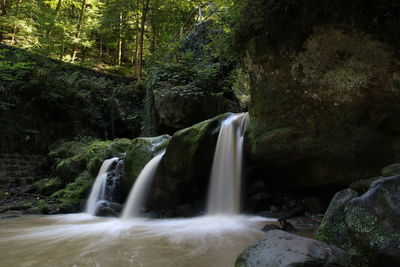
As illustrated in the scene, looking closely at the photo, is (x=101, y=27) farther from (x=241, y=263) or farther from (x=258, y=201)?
(x=241, y=263)

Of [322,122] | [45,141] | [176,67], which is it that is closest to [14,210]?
[45,141]

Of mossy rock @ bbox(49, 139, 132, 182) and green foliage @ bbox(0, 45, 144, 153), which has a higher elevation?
green foliage @ bbox(0, 45, 144, 153)

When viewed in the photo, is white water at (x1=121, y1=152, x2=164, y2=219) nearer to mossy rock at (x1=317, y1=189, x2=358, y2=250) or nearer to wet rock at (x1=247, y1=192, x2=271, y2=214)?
wet rock at (x1=247, y1=192, x2=271, y2=214)

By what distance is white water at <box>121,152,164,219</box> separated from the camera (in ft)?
20.6

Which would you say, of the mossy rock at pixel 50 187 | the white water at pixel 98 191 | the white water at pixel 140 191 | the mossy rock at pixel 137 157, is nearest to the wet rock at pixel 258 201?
the white water at pixel 140 191

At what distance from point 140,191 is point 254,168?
2.69 m

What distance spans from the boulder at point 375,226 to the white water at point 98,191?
6.06 m

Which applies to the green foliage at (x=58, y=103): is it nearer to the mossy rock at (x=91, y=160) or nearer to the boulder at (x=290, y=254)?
the mossy rock at (x=91, y=160)

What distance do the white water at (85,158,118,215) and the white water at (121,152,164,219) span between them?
1.03 meters

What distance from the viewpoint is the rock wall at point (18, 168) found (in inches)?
381

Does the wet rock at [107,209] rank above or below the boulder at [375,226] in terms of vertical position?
below

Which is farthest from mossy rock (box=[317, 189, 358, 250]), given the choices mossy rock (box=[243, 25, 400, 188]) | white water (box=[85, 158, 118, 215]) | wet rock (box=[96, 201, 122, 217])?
white water (box=[85, 158, 118, 215])

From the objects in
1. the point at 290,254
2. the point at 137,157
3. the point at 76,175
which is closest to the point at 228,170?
the point at 137,157

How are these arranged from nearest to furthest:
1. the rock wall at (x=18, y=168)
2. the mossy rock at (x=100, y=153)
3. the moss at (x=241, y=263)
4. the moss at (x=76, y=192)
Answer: the moss at (x=241, y=263)
the moss at (x=76, y=192)
the mossy rock at (x=100, y=153)
the rock wall at (x=18, y=168)
